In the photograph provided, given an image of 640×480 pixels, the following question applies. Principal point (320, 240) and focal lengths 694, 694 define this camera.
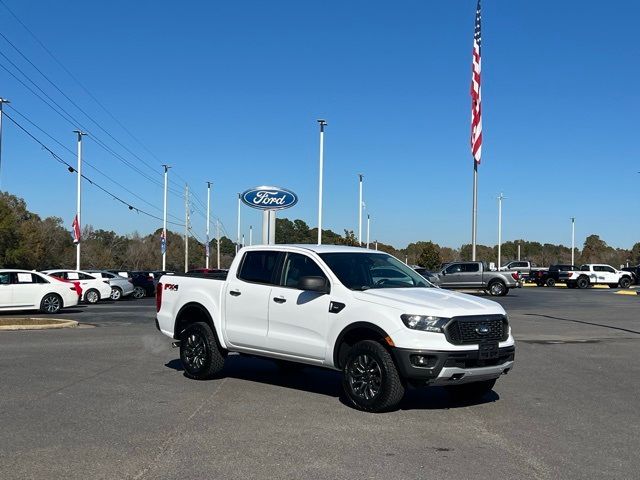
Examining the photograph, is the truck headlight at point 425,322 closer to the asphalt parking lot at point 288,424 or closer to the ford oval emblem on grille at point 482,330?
the ford oval emblem on grille at point 482,330

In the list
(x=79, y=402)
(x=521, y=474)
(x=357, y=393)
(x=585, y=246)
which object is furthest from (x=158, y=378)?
(x=585, y=246)

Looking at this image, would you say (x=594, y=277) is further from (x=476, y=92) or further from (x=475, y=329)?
(x=475, y=329)

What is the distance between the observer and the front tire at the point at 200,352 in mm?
9969

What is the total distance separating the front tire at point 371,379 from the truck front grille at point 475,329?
2.51ft

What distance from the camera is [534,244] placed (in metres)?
167

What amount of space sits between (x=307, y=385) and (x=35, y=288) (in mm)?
15727

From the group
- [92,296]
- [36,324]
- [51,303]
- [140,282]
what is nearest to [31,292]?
[51,303]

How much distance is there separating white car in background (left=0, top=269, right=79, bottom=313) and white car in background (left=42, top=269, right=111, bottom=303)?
292 inches

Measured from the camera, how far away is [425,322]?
7715 mm

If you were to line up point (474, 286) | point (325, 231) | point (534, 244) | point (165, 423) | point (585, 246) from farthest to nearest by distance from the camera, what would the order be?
point (534, 244) < point (585, 246) < point (325, 231) < point (474, 286) < point (165, 423)

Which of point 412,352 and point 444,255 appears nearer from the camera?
point 412,352

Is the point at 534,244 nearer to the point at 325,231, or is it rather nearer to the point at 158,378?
the point at 325,231

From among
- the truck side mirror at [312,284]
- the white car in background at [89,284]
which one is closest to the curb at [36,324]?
the truck side mirror at [312,284]

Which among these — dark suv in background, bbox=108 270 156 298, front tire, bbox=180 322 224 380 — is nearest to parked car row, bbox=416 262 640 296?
dark suv in background, bbox=108 270 156 298
